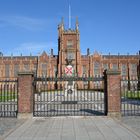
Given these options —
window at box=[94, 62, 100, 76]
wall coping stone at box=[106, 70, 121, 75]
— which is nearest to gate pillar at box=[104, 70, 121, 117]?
wall coping stone at box=[106, 70, 121, 75]

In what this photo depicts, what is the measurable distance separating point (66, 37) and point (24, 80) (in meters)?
62.4

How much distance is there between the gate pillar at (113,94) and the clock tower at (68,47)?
5942cm

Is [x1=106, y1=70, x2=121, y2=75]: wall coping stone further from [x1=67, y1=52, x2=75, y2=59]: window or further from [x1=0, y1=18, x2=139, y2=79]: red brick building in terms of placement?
[x1=67, y1=52, x2=75, y2=59]: window

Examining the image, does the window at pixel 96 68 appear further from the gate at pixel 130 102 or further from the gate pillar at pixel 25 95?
the gate pillar at pixel 25 95

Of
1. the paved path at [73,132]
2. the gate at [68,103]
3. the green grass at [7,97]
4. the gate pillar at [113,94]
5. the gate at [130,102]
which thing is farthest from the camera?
the green grass at [7,97]

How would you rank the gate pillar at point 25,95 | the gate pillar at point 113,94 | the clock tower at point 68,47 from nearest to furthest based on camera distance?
the gate pillar at point 25,95
the gate pillar at point 113,94
the clock tower at point 68,47

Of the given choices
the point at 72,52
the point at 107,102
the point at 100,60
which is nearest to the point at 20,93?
the point at 107,102

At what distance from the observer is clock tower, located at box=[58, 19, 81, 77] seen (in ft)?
247

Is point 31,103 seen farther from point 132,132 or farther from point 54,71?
point 54,71

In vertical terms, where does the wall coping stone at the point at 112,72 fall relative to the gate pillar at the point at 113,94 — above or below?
above

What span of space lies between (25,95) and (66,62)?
187ft

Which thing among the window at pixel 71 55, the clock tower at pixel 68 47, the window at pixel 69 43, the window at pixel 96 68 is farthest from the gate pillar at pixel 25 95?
the window at pixel 96 68

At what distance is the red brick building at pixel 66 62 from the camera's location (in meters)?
75.9

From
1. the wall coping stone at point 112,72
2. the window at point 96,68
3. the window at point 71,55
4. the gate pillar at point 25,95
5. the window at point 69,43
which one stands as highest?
the window at point 69,43
